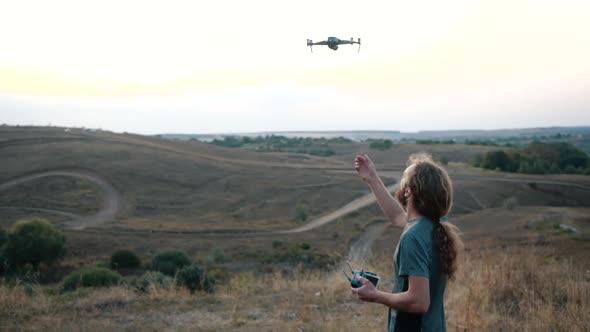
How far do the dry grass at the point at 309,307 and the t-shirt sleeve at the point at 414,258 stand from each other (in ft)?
9.55

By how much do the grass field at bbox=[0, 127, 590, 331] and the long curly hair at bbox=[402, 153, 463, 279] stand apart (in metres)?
2.79

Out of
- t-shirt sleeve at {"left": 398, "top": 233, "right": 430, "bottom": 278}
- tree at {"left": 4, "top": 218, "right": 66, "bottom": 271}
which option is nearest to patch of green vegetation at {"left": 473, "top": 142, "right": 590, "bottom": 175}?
tree at {"left": 4, "top": 218, "right": 66, "bottom": 271}

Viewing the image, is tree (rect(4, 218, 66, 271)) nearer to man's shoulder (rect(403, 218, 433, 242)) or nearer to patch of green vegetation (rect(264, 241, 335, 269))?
patch of green vegetation (rect(264, 241, 335, 269))

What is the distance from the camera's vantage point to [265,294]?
8.05m

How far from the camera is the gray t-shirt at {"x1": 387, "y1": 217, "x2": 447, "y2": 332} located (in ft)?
8.48

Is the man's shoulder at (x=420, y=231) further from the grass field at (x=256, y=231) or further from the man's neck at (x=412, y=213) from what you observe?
the grass field at (x=256, y=231)

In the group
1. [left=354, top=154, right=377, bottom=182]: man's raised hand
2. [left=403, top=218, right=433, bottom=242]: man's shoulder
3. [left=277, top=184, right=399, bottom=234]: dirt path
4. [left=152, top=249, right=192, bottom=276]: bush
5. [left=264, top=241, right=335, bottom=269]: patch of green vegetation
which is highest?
[left=354, top=154, right=377, bottom=182]: man's raised hand

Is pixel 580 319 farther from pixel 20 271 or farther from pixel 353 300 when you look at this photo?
pixel 20 271

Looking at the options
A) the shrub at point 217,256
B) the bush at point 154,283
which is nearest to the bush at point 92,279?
the bush at point 154,283

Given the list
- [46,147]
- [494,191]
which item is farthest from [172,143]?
[494,191]

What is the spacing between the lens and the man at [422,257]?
2572mm

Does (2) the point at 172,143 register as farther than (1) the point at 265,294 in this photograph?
Yes

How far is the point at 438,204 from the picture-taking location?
2730 millimetres

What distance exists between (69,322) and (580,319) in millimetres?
5470
